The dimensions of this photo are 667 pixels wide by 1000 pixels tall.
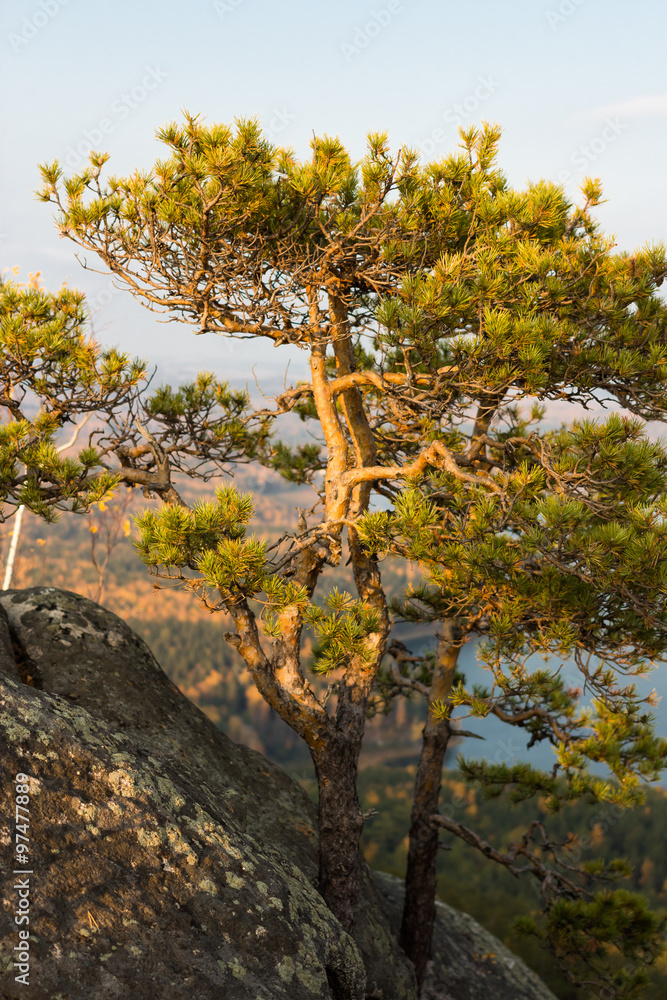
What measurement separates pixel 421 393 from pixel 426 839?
186 inches

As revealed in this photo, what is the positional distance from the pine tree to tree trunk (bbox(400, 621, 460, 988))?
142cm

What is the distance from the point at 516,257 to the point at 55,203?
3.12 meters

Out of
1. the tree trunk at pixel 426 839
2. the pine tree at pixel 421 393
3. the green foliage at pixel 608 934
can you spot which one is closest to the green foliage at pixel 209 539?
the pine tree at pixel 421 393

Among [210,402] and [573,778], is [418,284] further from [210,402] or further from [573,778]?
[573,778]

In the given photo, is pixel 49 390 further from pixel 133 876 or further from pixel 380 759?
pixel 380 759

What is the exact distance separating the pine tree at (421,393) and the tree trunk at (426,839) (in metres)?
1.42

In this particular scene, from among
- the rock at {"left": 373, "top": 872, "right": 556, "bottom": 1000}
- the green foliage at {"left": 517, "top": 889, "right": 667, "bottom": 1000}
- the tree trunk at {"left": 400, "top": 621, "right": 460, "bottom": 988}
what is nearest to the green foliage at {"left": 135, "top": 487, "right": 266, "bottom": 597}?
the tree trunk at {"left": 400, "top": 621, "right": 460, "bottom": 988}

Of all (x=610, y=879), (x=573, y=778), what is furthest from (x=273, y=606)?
(x=610, y=879)

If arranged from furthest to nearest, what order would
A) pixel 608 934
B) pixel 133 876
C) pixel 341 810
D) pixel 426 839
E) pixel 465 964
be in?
pixel 465 964 < pixel 426 839 < pixel 608 934 < pixel 341 810 < pixel 133 876

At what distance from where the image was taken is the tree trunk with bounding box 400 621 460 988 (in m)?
6.62

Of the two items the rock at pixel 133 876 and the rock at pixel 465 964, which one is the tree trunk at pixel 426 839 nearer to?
the rock at pixel 465 964

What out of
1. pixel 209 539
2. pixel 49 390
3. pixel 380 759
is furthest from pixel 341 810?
pixel 380 759

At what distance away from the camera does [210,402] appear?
605 centimetres

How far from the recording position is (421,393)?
4.54 metres
